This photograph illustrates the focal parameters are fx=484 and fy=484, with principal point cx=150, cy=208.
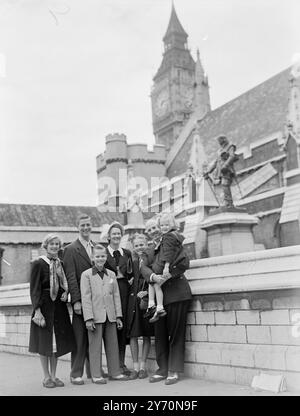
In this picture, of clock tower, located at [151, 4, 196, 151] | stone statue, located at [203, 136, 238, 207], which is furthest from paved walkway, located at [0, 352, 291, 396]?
clock tower, located at [151, 4, 196, 151]

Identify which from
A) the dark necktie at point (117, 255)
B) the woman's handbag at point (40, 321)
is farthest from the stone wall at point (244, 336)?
the woman's handbag at point (40, 321)

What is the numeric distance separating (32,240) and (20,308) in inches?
751

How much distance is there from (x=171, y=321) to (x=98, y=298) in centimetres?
100

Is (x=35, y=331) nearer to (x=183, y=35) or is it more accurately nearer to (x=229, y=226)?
(x=229, y=226)

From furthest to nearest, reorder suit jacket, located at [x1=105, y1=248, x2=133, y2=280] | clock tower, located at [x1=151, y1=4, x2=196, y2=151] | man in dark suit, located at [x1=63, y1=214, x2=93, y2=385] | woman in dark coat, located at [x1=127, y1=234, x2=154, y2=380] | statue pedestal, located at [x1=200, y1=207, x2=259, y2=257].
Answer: clock tower, located at [x1=151, y1=4, x2=196, y2=151] → statue pedestal, located at [x1=200, y1=207, x2=259, y2=257] → suit jacket, located at [x1=105, y1=248, x2=133, y2=280] → woman in dark coat, located at [x1=127, y1=234, x2=154, y2=380] → man in dark suit, located at [x1=63, y1=214, x2=93, y2=385]

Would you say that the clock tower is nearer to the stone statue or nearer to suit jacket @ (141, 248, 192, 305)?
the stone statue

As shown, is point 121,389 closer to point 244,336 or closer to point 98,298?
point 98,298

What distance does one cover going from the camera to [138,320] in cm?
666

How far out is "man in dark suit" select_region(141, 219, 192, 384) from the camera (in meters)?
6.14

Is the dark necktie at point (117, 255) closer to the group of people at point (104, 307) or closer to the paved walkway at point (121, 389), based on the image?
the group of people at point (104, 307)

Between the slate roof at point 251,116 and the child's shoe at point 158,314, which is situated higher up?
the slate roof at point 251,116

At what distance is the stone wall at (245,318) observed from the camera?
213 inches

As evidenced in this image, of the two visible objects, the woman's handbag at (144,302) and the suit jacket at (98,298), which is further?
the woman's handbag at (144,302)

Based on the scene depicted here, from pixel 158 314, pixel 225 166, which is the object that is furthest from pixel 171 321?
pixel 225 166
